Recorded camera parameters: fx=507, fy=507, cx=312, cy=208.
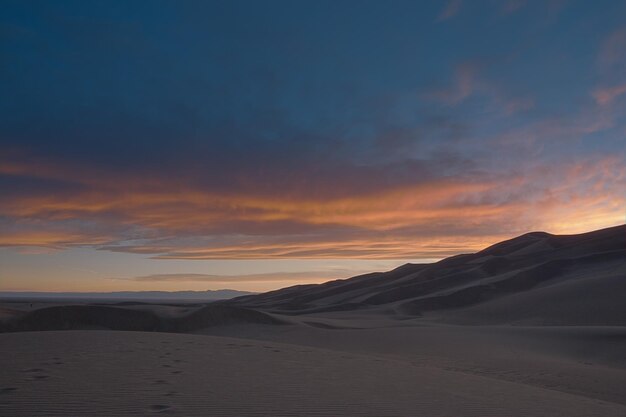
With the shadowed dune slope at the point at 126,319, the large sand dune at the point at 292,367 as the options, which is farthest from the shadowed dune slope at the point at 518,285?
the shadowed dune slope at the point at 126,319

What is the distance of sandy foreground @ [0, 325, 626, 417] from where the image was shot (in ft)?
20.3

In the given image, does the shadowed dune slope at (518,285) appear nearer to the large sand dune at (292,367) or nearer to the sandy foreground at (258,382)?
the large sand dune at (292,367)

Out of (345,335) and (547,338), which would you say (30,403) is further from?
(547,338)

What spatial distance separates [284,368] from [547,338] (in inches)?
617

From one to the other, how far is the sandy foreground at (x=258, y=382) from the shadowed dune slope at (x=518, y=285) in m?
22.0

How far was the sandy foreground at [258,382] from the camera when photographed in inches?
244

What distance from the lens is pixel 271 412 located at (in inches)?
239

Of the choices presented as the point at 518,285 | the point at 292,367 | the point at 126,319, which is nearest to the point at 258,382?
the point at 292,367

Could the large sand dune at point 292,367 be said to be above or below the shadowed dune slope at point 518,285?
below

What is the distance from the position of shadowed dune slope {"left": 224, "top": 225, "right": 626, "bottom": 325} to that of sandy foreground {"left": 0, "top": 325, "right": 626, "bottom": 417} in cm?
2197

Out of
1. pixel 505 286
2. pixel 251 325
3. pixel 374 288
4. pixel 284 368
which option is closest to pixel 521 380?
pixel 284 368

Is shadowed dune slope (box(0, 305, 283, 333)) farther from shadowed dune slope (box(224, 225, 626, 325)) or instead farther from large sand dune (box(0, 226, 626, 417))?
shadowed dune slope (box(224, 225, 626, 325))

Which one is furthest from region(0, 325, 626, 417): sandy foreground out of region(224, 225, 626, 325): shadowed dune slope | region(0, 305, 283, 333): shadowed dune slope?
region(224, 225, 626, 325): shadowed dune slope

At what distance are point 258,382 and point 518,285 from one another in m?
46.4
